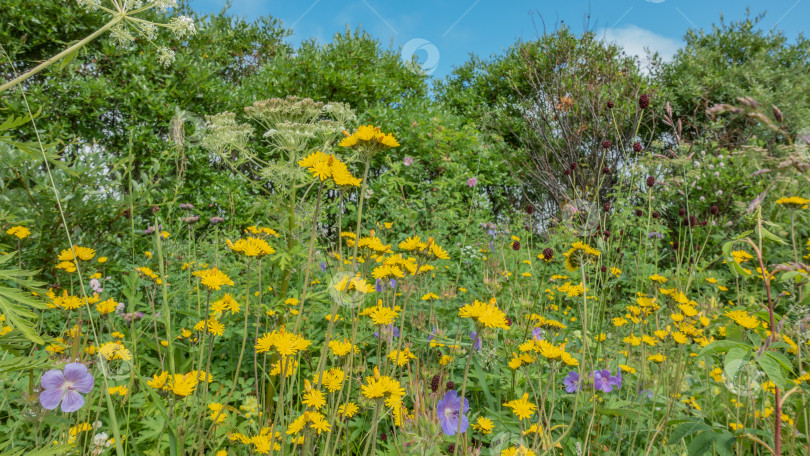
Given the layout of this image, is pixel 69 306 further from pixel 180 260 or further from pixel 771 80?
pixel 771 80

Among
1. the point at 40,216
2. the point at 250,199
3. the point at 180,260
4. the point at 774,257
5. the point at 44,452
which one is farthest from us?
the point at 250,199

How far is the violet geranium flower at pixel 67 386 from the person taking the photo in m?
1.07

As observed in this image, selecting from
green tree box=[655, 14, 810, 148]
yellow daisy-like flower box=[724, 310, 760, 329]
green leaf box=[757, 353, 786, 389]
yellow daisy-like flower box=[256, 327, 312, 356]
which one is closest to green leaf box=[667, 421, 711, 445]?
green leaf box=[757, 353, 786, 389]

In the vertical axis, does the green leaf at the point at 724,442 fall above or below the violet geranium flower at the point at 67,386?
above

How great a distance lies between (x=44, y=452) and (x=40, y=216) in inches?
75.3

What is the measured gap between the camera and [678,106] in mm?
8914

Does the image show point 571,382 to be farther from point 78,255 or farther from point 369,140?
point 78,255

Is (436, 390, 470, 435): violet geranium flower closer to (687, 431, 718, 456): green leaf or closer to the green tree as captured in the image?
(687, 431, 718, 456): green leaf

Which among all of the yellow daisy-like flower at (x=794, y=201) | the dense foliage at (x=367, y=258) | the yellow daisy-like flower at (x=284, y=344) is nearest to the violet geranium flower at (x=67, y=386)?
the dense foliage at (x=367, y=258)

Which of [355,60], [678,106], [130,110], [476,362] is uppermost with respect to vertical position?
[678,106]

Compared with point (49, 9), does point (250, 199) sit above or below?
below

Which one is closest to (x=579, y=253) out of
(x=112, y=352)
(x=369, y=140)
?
(x=369, y=140)

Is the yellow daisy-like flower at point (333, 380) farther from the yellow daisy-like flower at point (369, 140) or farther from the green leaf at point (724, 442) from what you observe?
the green leaf at point (724, 442)

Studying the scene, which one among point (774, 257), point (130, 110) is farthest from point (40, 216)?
point (774, 257)
